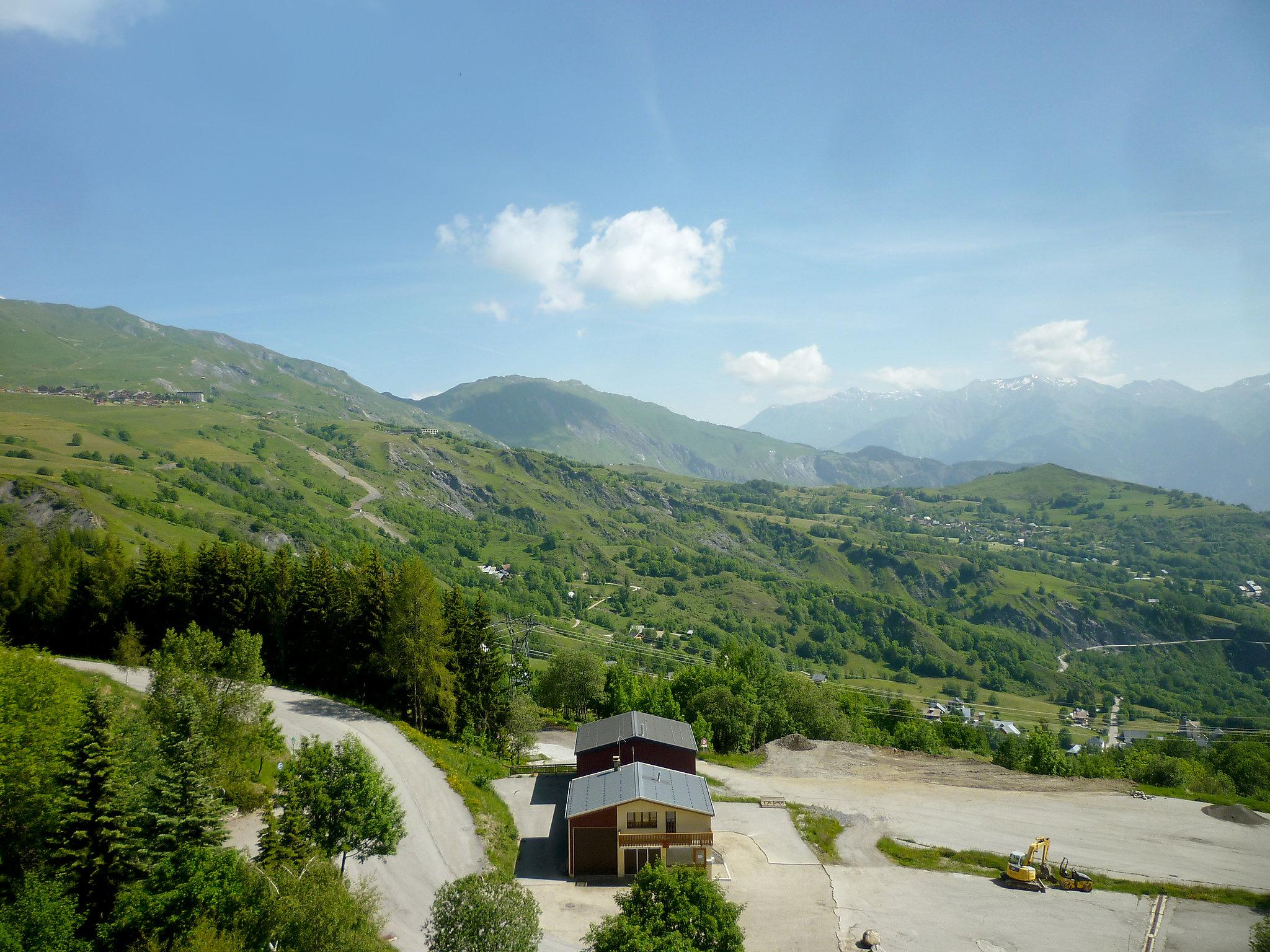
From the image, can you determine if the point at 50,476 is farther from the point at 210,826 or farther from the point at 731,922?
the point at 731,922

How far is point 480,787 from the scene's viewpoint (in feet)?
139

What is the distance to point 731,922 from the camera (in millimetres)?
20859

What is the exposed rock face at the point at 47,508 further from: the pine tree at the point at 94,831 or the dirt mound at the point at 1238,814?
the dirt mound at the point at 1238,814

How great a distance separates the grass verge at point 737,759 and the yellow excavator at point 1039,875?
895 inches

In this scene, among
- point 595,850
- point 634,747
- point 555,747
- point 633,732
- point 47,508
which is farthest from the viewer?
point 47,508

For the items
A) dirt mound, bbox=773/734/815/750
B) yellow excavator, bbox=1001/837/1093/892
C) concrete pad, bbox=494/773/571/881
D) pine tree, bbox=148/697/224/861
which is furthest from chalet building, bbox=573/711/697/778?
pine tree, bbox=148/697/224/861

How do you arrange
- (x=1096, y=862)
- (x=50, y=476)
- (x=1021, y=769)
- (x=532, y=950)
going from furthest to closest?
(x=50, y=476) < (x=1021, y=769) < (x=1096, y=862) < (x=532, y=950)

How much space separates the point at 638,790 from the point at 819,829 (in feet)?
48.6

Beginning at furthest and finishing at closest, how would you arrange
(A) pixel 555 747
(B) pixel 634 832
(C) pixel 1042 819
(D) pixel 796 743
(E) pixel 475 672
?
(D) pixel 796 743
(A) pixel 555 747
(E) pixel 475 672
(C) pixel 1042 819
(B) pixel 634 832

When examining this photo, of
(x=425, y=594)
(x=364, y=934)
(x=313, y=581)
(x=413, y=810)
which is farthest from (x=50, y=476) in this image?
(x=364, y=934)

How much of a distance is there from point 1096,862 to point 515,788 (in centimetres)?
3755

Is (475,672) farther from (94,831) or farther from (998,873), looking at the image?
(998,873)

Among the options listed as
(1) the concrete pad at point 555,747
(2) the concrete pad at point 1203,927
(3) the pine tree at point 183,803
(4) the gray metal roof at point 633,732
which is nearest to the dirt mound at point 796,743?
(4) the gray metal roof at point 633,732

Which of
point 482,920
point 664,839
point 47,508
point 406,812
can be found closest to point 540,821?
point 664,839
